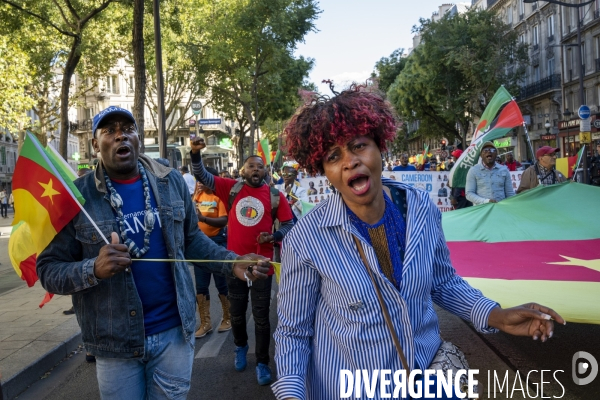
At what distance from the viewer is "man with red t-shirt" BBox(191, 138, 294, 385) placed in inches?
219

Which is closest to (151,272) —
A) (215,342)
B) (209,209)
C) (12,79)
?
(215,342)

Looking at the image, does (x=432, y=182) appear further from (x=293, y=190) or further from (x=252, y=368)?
(x=252, y=368)

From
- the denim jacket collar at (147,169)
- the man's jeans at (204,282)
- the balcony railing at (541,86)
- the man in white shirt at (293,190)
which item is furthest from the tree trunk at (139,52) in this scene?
the balcony railing at (541,86)

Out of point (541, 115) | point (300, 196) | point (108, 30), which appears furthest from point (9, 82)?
point (541, 115)

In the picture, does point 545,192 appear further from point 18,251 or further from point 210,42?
point 210,42

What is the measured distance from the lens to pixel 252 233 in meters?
5.78

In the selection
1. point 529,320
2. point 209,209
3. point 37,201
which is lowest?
point 529,320

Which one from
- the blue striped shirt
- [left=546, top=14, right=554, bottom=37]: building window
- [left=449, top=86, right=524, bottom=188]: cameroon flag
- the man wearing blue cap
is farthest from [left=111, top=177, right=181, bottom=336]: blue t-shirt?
[left=546, top=14, right=554, bottom=37]: building window

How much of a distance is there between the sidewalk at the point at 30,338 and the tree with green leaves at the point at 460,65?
3686 centimetres

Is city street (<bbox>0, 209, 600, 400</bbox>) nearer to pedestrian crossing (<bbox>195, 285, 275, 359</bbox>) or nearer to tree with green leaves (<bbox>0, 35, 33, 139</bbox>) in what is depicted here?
pedestrian crossing (<bbox>195, 285, 275, 359</bbox>)

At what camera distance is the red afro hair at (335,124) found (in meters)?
2.31

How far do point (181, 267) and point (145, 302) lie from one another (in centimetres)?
26

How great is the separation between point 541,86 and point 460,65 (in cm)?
1002

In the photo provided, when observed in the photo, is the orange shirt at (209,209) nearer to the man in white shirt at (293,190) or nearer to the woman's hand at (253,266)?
the man in white shirt at (293,190)
